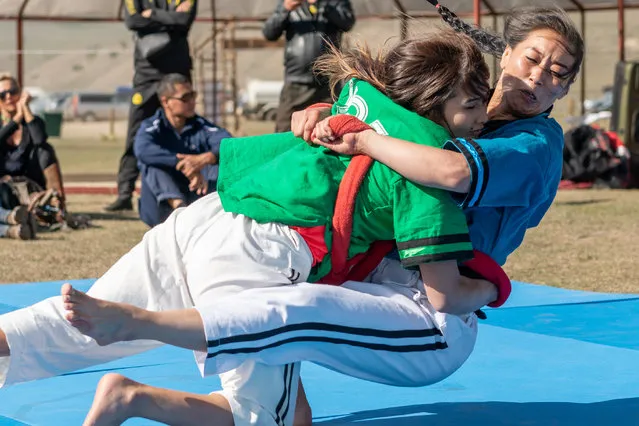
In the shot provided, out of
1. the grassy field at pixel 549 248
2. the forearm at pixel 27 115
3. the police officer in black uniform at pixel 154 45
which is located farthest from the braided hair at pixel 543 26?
the police officer in black uniform at pixel 154 45

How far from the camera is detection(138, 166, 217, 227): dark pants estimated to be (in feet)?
21.6

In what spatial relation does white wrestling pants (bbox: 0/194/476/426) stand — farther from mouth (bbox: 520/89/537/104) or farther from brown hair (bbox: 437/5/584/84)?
brown hair (bbox: 437/5/584/84)

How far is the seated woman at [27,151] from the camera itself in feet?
26.1

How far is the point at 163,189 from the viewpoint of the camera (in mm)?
6609

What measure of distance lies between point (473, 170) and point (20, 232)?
549 centimetres

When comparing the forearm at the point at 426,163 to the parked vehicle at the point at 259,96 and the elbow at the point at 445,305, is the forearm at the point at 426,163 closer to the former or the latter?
the elbow at the point at 445,305

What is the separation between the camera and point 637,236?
7.46m

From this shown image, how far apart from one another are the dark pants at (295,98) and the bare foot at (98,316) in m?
6.90

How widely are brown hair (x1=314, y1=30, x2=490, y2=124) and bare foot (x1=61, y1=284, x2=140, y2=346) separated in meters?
0.80

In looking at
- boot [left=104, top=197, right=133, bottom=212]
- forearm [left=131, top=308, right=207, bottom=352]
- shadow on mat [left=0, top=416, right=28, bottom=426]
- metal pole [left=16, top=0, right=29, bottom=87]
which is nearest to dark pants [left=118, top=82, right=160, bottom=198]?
boot [left=104, top=197, right=133, bottom=212]

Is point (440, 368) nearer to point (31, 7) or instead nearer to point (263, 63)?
point (31, 7)

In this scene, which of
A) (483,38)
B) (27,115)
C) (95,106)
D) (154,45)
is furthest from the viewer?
Answer: (95,106)

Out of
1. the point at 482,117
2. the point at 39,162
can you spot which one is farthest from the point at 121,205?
the point at 482,117

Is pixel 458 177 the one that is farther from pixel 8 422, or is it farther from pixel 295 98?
pixel 295 98
